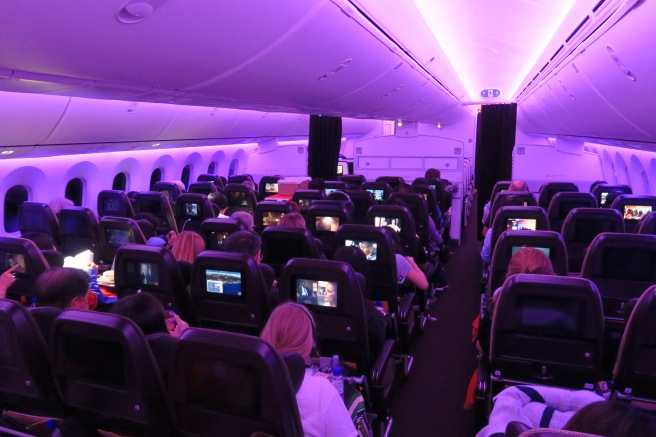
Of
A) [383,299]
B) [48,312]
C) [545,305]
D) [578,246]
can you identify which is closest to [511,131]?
[578,246]

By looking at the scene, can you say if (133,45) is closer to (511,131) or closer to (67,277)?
(67,277)

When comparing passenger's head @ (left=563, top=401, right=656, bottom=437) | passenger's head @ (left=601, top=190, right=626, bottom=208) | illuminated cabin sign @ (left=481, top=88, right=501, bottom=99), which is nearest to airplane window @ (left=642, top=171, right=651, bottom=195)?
passenger's head @ (left=601, top=190, right=626, bottom=208)

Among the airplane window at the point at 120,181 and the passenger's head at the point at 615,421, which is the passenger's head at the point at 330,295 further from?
the airplane window at the point at 120,181

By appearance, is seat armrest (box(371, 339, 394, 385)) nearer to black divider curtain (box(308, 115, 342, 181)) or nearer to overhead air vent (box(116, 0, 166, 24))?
overhead air vent (box(116, 0, 166, 24))


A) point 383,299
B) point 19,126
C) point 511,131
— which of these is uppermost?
point 511,131

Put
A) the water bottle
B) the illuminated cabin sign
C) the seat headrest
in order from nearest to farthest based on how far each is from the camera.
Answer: the seat headrest, the water bottle, the illuminated cabin sign

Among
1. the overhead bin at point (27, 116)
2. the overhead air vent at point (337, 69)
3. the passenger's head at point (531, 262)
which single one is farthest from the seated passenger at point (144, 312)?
the overhead bin at point (27, 116)

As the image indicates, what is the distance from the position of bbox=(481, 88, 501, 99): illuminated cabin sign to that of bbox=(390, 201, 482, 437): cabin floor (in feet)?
27.5

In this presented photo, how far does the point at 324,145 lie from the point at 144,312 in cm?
1297

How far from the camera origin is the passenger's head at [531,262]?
4.06 meters

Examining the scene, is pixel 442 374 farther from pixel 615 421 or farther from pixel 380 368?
pixel 615 421

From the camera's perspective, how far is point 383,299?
5.15 m

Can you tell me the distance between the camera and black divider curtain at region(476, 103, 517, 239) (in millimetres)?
16734

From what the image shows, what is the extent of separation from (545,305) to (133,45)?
8.55 feet
